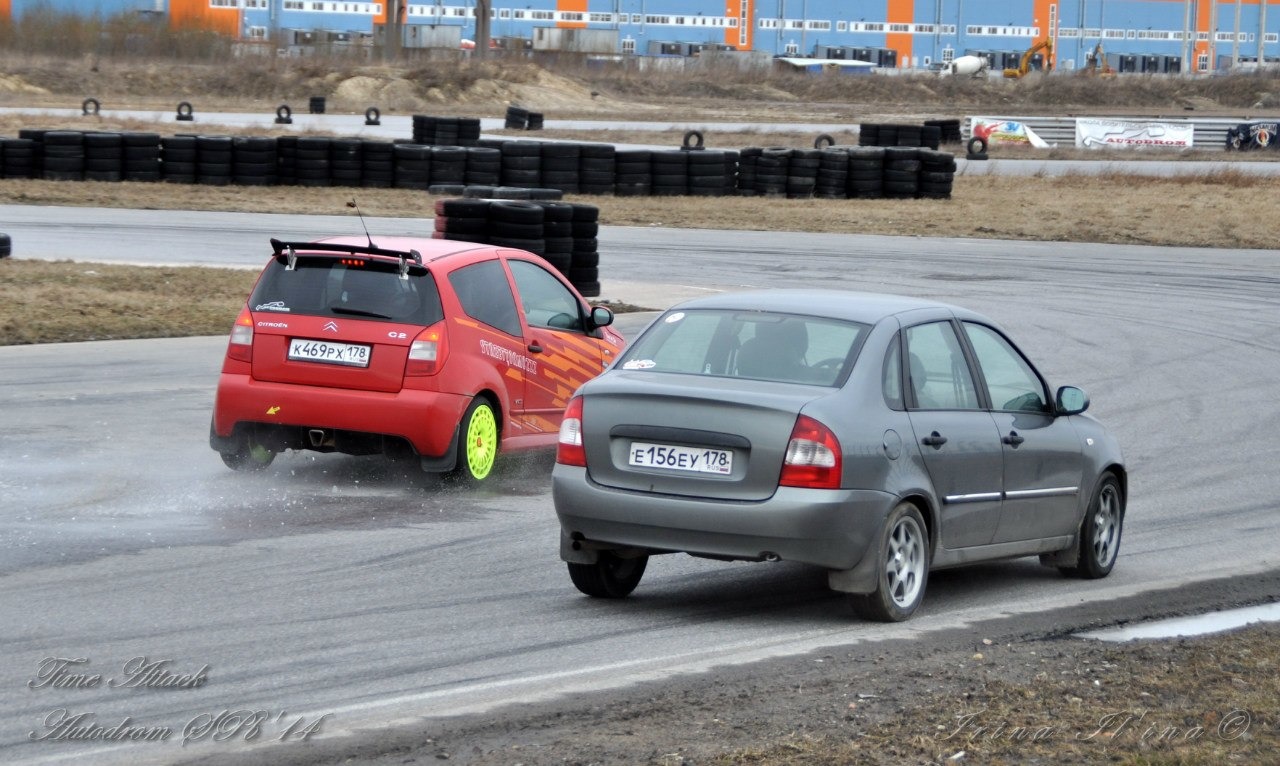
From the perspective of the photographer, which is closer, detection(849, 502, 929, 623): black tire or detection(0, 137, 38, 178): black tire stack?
detection(849, 502, 929, 623): black tire

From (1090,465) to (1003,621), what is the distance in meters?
1.42

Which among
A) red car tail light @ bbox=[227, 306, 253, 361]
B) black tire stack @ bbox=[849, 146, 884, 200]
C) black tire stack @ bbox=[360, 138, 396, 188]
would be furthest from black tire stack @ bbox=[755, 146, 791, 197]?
red car tail light @ bbox=[227, 306, 253, 361]

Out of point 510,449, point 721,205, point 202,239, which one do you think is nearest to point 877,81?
point 721,205

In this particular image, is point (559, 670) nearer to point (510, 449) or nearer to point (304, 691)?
point (304, 691)

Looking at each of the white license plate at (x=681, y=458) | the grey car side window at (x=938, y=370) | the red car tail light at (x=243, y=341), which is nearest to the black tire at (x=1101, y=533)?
the grey car side window at (x=938, y=370)

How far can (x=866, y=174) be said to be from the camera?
34.8m

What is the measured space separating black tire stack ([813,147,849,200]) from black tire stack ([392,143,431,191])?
8260 millimetres

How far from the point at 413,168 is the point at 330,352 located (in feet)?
76.7

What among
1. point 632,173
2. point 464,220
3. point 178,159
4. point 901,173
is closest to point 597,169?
point 632,173

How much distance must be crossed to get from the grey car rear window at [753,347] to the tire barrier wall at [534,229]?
9317mm

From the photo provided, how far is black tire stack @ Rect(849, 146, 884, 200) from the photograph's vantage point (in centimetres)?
3466

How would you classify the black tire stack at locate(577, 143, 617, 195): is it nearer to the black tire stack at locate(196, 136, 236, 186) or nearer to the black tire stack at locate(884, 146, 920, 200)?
the black tire stack at locate(884, 146, 920, 200)

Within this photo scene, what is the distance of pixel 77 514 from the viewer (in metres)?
8.84

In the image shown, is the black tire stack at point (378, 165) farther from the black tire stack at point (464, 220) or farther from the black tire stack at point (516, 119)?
the black tire stack at point (516, 119)
